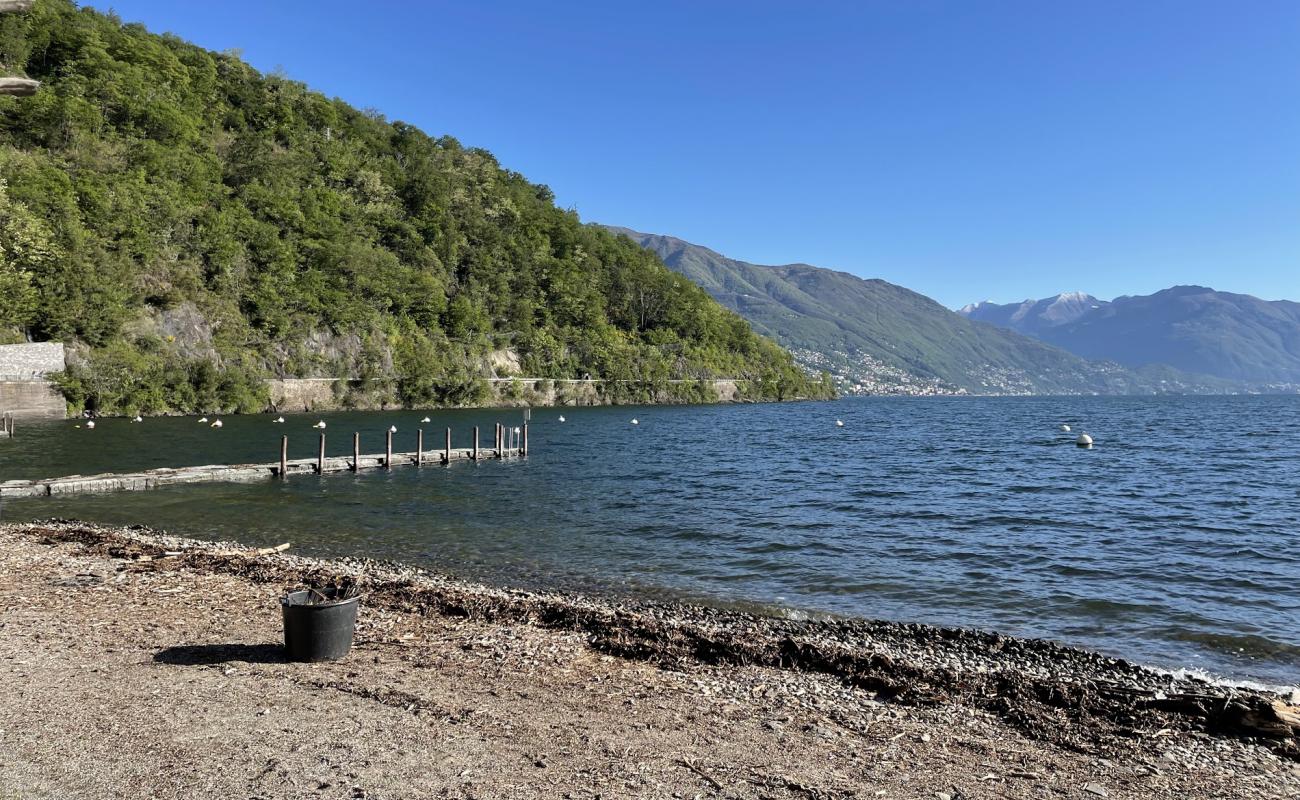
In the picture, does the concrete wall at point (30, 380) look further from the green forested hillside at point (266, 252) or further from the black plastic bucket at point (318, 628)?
the black plastic bucket at point (318, 628)

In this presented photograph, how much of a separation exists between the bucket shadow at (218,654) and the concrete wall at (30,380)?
201ft

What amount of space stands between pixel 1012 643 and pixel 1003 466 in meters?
34.3

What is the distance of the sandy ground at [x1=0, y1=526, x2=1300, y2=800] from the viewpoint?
6.34 meters

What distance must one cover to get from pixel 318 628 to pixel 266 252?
93098mm

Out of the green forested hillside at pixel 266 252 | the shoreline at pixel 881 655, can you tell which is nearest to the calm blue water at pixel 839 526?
the shoreline at pixel 881 655

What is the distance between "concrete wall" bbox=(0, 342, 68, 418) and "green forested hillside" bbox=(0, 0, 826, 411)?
5.25ft

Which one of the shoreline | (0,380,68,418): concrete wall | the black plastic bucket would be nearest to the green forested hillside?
(0,380,68,418): concrete wall

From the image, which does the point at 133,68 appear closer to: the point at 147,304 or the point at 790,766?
the point at 147,304

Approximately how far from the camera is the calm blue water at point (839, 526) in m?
14.9

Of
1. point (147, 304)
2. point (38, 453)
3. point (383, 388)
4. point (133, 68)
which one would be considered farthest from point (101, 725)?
point (133, 68)

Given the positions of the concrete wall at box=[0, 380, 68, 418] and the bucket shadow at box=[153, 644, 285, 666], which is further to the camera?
the concrete wall at box=[0, 380, 68, 418]

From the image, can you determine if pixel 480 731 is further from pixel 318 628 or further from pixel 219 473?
pixel 219 473

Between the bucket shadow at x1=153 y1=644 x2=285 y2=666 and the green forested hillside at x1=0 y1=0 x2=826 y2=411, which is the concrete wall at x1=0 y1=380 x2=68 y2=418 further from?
the bucket shadow at x1=153 y1=644 x2=285 y2=666

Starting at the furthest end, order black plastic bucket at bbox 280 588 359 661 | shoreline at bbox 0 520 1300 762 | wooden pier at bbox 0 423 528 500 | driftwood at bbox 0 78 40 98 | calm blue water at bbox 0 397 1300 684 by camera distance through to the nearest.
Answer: wooden pier at bbox 0 423 528 500 < calm blue water at bbox 0 397 1300 684 < black plastic bucket at bbox 280 588 359 661 < shoreline at bbox 0 520 1300 762 < driftwood at bbox 0 78 40 98
